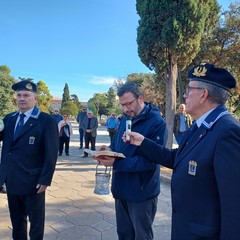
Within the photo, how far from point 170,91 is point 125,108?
232 inches

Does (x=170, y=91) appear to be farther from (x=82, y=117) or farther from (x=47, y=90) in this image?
(x=47, y=90)

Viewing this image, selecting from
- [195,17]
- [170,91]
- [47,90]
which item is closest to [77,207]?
[170,91]

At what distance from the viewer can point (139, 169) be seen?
228cm

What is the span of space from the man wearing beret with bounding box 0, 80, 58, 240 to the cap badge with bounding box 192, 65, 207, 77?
5.79 ft

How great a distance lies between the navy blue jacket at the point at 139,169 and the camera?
→ 230 cm

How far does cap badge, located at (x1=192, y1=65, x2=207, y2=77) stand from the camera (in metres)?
1.69

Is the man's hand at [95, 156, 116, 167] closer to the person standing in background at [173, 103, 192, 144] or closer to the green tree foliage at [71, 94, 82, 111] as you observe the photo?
the person standing in background at [173, 103, 192, 144]

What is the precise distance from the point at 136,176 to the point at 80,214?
2.24 m

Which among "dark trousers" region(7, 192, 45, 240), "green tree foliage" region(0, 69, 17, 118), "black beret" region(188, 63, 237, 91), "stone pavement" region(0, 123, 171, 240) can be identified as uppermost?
"green tree foliage" region(0, 69, 17, 118)

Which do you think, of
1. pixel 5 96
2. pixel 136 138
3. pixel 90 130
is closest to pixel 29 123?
pixel 136 138

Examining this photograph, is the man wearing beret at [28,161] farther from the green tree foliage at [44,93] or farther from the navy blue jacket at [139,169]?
the green tree foliage at [44,93]

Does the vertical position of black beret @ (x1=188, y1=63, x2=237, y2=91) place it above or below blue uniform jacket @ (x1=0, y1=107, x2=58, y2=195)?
above

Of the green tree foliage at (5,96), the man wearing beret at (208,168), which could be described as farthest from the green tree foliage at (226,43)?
the green tree foliage at (5,96)

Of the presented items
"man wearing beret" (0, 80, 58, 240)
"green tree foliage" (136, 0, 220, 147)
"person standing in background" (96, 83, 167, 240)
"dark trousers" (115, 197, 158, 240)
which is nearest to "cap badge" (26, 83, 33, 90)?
"man wearing beret" (0, 80, 58, 240)
